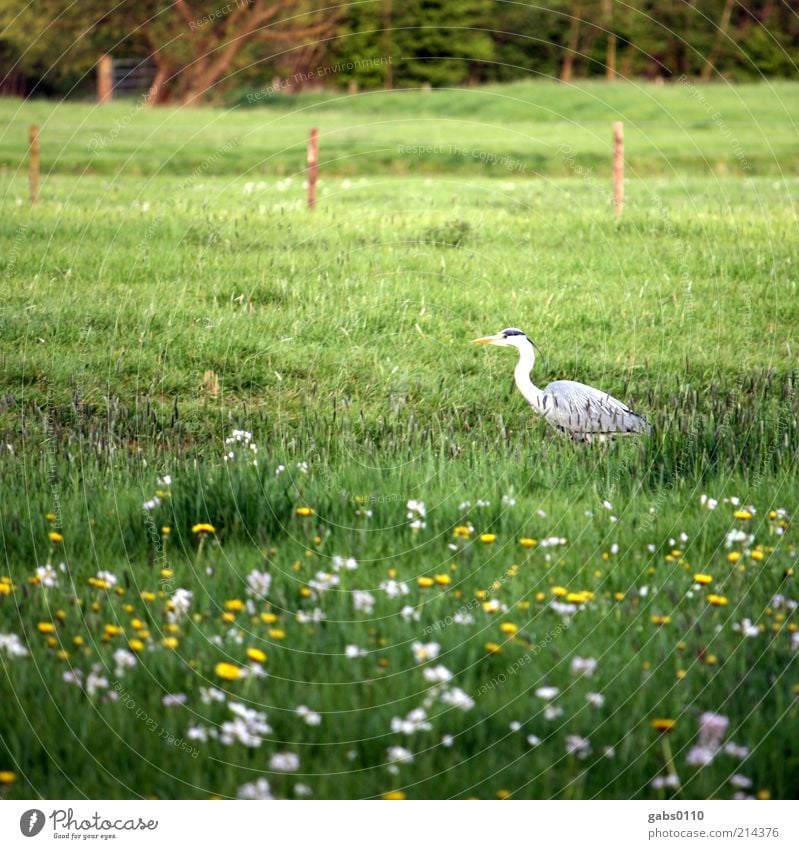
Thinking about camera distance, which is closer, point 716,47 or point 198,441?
point 198,441

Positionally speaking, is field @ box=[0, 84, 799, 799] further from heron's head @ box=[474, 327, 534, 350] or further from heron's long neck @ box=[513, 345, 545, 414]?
heron's head @ box=[474, 327, 534, 350]

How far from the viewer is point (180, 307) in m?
8.93

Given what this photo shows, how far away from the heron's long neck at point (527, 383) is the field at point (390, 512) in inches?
6.6

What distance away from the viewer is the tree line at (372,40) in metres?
17.0

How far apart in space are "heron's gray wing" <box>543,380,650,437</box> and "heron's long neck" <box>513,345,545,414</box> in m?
0.05

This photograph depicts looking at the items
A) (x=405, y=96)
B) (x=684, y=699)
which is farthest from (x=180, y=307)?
(x=405, y=96)

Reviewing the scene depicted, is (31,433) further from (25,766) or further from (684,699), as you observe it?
(684,699)

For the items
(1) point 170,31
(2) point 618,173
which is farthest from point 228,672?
(1) point 170,31

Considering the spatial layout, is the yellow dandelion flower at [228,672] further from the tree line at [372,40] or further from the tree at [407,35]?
the tree line at [372,40]

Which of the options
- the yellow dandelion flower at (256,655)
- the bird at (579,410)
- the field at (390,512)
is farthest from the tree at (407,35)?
the yellow dandelion flower at (256,655)

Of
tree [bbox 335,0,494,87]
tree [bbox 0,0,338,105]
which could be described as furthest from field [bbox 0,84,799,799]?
tree [bbox 0,0,338,105]

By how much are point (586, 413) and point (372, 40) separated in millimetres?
13272

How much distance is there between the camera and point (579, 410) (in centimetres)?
708
